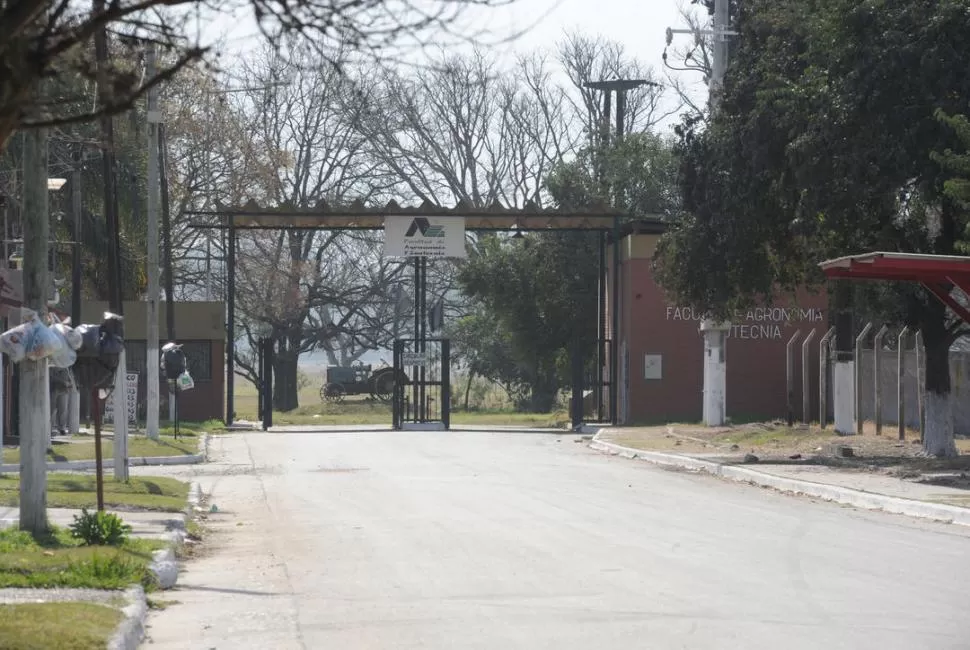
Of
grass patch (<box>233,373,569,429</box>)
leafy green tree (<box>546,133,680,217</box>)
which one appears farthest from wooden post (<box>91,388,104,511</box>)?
leafy green tree (<box>546,133,680,217</box>)

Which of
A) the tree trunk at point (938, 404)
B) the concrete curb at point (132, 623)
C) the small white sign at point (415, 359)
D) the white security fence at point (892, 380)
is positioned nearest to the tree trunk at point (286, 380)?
the small white sign at point (415, 359)

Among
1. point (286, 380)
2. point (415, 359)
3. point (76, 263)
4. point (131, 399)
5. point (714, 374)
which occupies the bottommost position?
point (286, 380)

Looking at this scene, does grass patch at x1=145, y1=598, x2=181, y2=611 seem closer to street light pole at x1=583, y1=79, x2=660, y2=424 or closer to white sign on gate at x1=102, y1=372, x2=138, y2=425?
white sign on gate at x1=102, y1=372, x2=138, y2=425

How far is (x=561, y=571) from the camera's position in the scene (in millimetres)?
10945

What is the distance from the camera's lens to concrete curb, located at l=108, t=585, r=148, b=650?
7761 millimetres

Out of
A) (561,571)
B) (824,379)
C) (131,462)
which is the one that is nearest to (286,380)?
(824,379)

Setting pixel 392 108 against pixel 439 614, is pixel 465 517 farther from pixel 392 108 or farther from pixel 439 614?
pixel 392 108

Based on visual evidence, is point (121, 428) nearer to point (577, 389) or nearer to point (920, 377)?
point (920, 377)

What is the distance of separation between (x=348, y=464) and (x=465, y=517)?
9552 mm

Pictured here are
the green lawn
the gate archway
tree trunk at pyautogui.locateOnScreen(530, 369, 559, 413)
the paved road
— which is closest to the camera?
the paved road

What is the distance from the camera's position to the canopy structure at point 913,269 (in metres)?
18.4

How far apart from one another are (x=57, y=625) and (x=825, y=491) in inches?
489

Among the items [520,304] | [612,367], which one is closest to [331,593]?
[612,367]

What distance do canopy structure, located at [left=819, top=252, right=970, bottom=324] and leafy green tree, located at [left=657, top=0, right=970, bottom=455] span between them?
2.08ft
